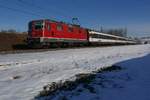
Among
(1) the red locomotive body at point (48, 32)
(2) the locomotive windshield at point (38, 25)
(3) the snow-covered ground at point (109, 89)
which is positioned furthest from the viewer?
(2) the locomotive windshield at point (38, 25)

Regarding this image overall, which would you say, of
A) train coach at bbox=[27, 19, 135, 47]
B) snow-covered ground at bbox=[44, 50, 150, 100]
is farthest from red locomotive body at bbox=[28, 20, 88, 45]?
snow-covered ground at bbox=[44, 50, 150, 100]

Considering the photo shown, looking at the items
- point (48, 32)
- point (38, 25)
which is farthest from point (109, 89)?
point (38, 25)

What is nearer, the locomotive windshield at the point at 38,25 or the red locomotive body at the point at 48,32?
the red locomotive body at the point at 48,32

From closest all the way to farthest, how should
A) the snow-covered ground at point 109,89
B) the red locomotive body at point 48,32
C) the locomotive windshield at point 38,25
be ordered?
the snow-covered ground at point 109,89 < the red locomotive body at point 48,32 < the locomotive windshield at point 38,25

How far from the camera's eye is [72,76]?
11.7 meters

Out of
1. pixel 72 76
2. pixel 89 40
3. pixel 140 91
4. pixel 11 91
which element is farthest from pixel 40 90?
pixel 89 40

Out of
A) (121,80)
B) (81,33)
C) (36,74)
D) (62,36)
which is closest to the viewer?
(121,80)

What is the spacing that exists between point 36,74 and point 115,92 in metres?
5.33

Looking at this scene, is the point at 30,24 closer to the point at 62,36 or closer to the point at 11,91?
the point at 62,36

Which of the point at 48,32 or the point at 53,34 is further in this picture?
the point at 53,34

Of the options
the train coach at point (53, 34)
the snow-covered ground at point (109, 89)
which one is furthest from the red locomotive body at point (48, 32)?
the snow-covered ground at point (109, 89)

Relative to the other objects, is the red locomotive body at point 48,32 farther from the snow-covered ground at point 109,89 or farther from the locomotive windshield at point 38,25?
the snow-covered ground at point 109,89

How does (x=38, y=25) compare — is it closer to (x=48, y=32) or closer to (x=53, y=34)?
(x=48, y=32)

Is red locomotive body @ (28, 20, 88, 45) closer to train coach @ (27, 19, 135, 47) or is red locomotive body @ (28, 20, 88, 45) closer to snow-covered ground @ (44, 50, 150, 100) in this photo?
train coach @ (27, 19, 135, 47)
